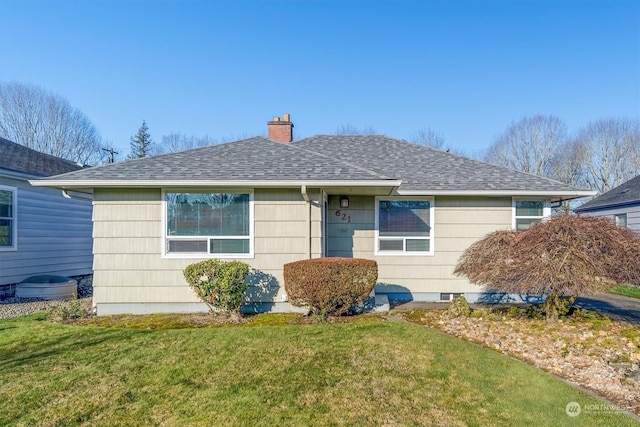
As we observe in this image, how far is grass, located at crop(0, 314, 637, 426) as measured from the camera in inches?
126

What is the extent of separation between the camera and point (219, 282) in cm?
618

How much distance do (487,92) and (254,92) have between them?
1327cm

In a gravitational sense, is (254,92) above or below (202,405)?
above

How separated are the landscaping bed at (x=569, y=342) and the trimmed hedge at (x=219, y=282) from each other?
3.24 meters

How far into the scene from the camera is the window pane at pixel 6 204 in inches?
362

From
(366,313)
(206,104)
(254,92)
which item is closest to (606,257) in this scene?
(366,313)

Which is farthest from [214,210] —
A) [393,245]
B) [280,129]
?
[280,129]

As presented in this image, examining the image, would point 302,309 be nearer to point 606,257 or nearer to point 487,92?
point 606,257

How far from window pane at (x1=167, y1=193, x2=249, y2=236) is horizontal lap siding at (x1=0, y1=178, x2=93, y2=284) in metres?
5.95

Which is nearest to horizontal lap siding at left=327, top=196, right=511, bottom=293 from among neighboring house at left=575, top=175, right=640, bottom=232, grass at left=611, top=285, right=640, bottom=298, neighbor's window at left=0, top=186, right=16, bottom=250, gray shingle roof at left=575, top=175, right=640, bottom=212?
grass at left=611, top=285, right=640, bottom=298

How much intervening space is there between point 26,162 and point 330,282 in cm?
1064

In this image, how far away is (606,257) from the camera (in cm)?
538

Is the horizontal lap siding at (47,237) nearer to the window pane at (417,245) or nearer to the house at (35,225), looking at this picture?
the house at (35,225)

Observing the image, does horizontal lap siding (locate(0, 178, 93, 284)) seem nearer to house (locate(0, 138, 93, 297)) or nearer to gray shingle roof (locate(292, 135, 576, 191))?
house (locate(0, 138, 93, 297))
